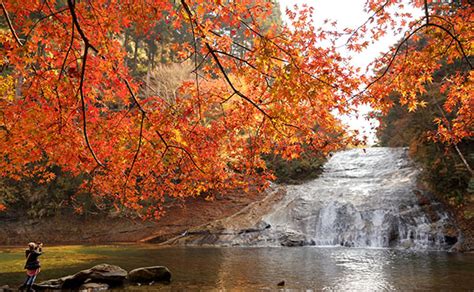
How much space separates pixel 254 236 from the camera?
16641 millimetres

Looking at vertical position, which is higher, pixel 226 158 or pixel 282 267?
pixel 226 158

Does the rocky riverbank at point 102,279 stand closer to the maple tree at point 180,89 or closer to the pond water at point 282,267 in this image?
the pond water at point 282,267

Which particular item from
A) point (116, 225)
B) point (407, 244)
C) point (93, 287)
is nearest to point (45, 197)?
point (116, 225)

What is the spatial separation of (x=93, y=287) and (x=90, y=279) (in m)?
0.36

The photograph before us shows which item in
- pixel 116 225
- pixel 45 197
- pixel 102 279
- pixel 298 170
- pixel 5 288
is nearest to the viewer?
pixel 5 288

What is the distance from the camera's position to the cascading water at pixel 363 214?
14.5 meters

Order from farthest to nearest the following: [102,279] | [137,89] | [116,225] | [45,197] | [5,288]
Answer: [45,197] → [116,225] → [102,279] → [5,288] → [137,89]

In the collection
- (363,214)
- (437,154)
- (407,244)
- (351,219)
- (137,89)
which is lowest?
(407,244)

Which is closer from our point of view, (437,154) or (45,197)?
(437,154)

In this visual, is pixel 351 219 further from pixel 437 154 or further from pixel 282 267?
pixel 282 267

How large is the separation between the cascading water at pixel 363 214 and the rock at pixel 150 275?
8.18 m

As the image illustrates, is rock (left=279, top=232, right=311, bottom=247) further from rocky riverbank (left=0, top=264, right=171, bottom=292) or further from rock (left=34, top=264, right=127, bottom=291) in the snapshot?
rock (left=34, top=264, right=127, bottom=291)

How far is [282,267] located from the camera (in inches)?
399

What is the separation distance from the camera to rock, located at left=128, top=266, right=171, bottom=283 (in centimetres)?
852
